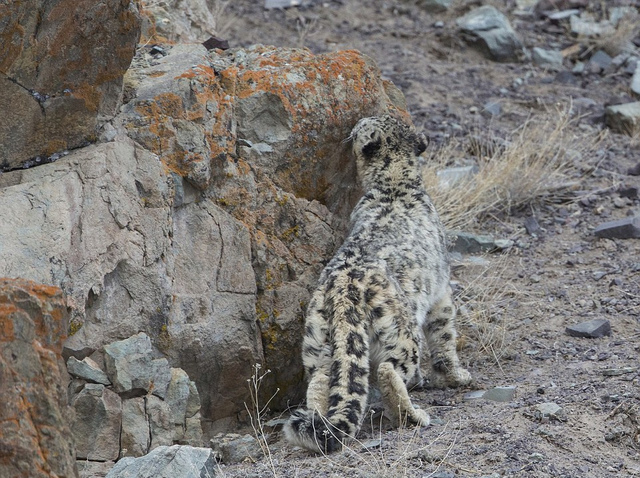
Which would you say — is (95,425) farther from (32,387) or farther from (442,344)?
(442,344)

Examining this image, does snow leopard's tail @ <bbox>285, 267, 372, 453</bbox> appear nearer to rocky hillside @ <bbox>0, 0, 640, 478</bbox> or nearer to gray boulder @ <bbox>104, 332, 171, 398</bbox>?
rocky hillside @ <bbox>0, 0, 640, 478</bbox>

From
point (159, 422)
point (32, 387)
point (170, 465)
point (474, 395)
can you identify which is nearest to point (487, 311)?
point (474, 395)

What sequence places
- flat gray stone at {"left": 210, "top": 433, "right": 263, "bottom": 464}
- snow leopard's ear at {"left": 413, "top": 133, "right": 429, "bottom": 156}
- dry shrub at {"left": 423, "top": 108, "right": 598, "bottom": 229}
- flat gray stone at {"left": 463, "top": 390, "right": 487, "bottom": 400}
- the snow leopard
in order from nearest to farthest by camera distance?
the snow leopard < flat gray stone at {"left": 210, "top": 433, "right": 263, "bottom": 464} < flat gray stone at {"left": 463, "top": 390, "right": 487, "bottom": 400} < snow leopard's ear at {"left": 413, "top": 133, "right": 429, "bottom": 156} < dry shrub at {"left": 423, "top": 108, "right": 598, "bottom": 229}

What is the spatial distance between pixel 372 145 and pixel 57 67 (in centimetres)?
270

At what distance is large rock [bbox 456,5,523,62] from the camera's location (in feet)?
48.1

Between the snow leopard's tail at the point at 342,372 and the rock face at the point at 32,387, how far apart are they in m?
1.85

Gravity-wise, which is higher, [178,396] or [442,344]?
[178,396]

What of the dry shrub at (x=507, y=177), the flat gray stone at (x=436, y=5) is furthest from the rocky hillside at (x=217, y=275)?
the flat gray stone at (x=436, y=5)

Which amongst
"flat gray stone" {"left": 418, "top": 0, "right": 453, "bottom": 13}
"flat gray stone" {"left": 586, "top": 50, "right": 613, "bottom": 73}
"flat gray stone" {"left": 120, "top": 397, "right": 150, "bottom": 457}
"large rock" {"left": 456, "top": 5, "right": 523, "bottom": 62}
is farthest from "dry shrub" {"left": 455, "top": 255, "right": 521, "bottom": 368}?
"flat gray stone" {"left": 418, "top": 0, "right": 453, "bottom": 13}

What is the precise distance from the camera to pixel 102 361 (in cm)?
562

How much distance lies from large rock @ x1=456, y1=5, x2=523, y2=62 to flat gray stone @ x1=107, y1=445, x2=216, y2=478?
1120 centimetres

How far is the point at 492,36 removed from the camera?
14.7 m

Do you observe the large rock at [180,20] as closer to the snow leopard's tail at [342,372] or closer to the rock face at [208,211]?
the rock face at [208,211]

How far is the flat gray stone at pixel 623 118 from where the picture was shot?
12.5 meters
